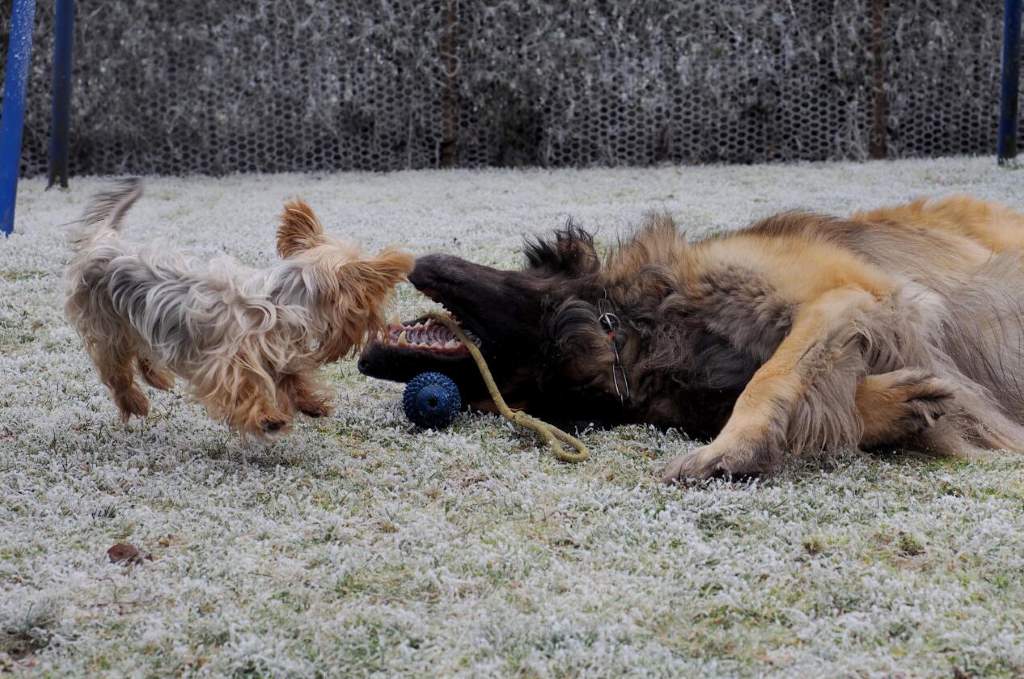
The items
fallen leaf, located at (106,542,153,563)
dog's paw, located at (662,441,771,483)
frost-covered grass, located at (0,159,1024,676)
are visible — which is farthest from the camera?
dog's paw, located at (662,441,771,483)

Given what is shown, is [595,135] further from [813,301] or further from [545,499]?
[545,499]

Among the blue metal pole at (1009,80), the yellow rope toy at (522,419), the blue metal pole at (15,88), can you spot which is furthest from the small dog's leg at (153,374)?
the blue metal pole at (1009,80)

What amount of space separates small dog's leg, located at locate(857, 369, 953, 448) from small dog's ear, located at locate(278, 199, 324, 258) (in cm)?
162

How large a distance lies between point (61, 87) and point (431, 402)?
540 centimetres

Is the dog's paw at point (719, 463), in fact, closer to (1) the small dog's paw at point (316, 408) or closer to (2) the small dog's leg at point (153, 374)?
(1) the small dog's paw at point (316, 408)

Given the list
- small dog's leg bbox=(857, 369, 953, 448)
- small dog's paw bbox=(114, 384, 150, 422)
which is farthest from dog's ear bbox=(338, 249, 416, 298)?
small dog's leg bbox=(857, 369, 953, 448)

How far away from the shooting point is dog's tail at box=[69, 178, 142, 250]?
2.99 metres

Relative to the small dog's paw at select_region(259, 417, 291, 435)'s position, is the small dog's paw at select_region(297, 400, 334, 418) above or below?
below

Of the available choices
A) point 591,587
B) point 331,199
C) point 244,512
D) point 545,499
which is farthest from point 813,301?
point 331,199

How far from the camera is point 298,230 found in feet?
10.2

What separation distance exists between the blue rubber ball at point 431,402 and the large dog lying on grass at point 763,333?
0.14 m

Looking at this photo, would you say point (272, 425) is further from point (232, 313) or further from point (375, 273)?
point (375, 273)

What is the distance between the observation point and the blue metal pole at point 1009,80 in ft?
23.2

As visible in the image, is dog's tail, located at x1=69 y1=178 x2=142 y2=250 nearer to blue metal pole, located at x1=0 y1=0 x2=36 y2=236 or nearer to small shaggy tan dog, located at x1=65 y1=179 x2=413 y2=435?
small shaggy tan dog, located at x1=65 y1=179 x2=413 y2=435
